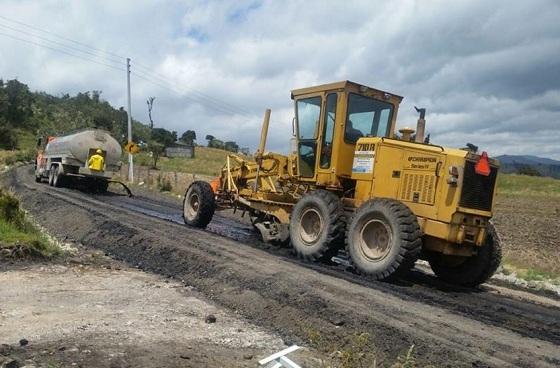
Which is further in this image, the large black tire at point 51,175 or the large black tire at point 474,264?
the large black tire at point 51,175

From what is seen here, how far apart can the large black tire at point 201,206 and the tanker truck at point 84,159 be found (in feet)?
34.2

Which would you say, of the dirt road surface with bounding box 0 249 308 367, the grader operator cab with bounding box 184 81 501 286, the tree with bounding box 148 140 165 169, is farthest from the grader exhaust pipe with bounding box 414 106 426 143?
the tree with bounding box 148 140 165 169

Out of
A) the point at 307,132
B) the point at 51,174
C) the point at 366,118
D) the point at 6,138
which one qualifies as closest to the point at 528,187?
the point at 51,174

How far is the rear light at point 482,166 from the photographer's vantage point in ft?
26.2

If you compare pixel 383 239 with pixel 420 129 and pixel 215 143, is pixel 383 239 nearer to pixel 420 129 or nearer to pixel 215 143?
pixel 420 129

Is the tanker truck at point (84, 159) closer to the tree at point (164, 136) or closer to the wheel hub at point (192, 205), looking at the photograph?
the wheel hub at point (192, 205)

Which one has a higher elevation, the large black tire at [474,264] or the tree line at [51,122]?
the tree line at [51,122]

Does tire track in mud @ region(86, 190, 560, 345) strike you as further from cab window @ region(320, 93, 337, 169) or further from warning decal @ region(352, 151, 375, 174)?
cab window @ region(320, 93, 337, 169)

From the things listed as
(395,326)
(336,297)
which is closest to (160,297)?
(336,297)

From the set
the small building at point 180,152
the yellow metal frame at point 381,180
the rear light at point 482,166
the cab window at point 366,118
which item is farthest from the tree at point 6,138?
the rear light at point 482,166

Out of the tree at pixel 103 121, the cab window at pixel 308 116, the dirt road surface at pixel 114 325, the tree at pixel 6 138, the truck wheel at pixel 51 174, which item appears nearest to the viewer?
the dirt road surface at pixel 114 325

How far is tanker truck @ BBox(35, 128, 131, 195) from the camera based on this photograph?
78.1 feet

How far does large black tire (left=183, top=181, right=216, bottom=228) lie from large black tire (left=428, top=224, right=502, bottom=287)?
548 cm

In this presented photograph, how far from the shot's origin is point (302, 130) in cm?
1076
